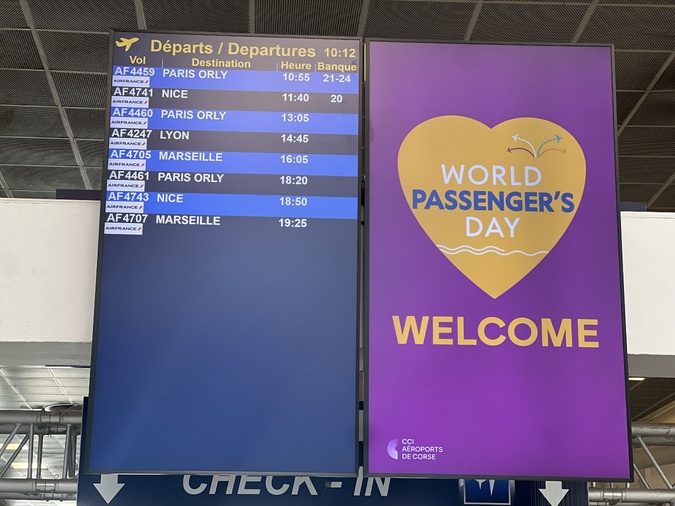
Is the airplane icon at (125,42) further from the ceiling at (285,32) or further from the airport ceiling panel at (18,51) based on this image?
the airport ceiling panel at (18,51)

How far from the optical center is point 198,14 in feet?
21.0

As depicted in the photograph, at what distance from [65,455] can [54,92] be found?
16.5ft

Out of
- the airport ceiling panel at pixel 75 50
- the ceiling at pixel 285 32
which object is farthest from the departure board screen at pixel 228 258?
the airport ceiling panel at pixel 75 50

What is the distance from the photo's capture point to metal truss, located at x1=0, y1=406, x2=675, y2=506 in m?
10.8

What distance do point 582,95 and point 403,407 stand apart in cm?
144

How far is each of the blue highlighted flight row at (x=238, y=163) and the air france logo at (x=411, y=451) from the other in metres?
1.01

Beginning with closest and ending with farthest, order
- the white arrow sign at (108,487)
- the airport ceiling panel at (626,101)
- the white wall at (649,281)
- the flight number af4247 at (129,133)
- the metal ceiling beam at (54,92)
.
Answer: the flight number af4247 at (129,133), the white wall at (649,281), the white arrow sign at (108,487), the metal ceiling beam at (54,92), the airport ceiling panel at (626,101)

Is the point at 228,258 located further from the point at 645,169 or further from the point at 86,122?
the point at 645,169

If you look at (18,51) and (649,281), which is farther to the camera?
(18,51)

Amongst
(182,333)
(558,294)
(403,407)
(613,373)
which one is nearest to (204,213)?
(182,333)

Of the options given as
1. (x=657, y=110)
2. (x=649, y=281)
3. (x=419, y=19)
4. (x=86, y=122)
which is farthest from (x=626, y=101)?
(x=86, y=122)

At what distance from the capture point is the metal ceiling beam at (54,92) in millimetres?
6430

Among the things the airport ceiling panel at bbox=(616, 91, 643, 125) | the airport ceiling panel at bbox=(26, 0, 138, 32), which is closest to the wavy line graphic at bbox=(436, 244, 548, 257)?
the airport ceiling panel at bbox=(26, 0, 138, 32)

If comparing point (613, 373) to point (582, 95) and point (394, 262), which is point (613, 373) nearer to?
point (394, 262)
